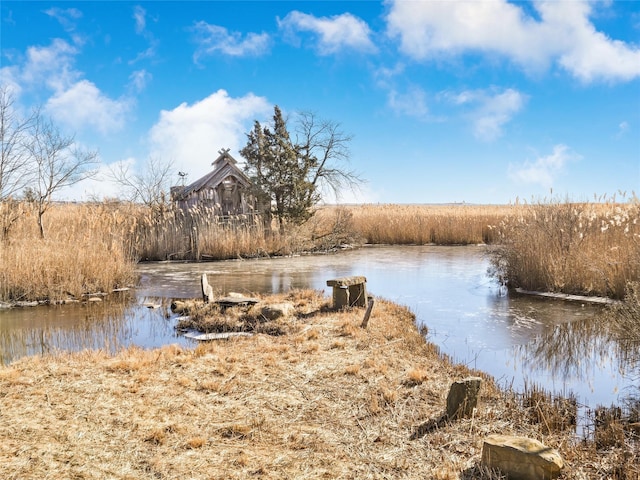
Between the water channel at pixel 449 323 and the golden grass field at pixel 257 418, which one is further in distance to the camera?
the water channel at pixel 449 323

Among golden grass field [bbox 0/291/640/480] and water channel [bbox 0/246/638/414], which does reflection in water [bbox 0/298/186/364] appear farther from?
golden grass field [bbox 0/291/640/480]

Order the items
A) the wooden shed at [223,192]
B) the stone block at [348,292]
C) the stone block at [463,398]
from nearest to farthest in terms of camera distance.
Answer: the stone block at [463,398], the stone block at [348,292], the wooden shed at [223,192]

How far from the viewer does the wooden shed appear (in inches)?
811

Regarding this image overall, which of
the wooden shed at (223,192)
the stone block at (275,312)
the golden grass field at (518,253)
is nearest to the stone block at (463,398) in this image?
the stone block at (275,312)

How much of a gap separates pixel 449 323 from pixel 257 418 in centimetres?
483

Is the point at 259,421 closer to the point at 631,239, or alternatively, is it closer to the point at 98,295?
the point at 98,295

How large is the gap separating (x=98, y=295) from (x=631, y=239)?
1109 cm

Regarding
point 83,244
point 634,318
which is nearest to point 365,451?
point 634,318

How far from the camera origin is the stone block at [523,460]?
321 cm

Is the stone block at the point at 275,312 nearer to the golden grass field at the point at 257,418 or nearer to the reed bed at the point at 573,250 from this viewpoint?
the golden grass field at the point at 257,418

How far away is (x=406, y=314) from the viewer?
8.30 metres

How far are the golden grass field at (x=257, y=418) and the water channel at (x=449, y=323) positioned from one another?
38.4 inches

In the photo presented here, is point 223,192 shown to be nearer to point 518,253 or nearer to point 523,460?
point 518,253

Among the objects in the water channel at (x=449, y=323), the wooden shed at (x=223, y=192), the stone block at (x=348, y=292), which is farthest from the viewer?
the wooden shed at (x=223, y=192)
